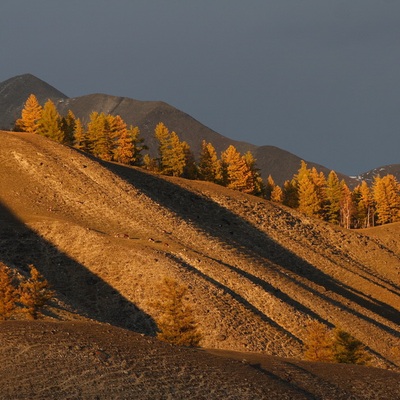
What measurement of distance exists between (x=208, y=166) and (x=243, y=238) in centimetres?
5001

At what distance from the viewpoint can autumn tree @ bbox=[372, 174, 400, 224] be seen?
151 meters

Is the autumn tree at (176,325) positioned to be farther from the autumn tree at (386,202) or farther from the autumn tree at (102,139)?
the autumn tree at (386,202)

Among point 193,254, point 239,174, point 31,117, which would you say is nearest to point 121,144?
point 31,117

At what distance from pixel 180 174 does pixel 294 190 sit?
2604cm

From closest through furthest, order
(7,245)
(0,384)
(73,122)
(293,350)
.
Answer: (0,384)
(293,350)
(7,245)
(73,122)

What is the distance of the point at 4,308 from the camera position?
42.7 m

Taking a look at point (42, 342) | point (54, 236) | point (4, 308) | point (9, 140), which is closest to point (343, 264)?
point (54, 236)

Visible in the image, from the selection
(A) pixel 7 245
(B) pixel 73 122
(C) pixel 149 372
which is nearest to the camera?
(C) pixel 149 372

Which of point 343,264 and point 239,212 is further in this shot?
point 239,212

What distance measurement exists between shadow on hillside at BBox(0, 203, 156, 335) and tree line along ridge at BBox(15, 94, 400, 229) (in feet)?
182

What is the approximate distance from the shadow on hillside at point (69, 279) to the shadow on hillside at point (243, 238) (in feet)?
44.7

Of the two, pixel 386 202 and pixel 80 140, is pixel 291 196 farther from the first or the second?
pixel 80 140

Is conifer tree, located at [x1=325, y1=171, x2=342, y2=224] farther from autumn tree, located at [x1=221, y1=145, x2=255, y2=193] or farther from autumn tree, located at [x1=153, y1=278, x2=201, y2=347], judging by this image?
autumn tree, located at [x1=153, y1=278, x2=201, y2=347]

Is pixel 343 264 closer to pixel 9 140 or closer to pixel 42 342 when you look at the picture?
pixel 9 140
